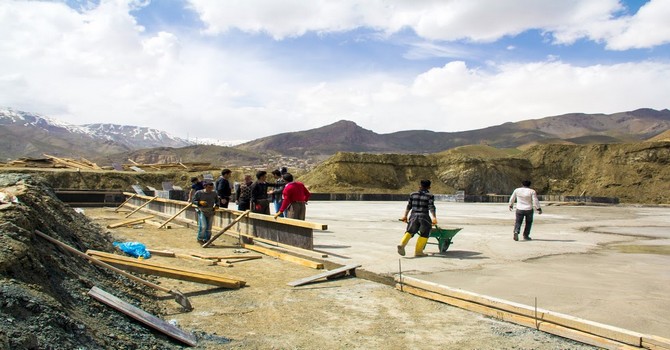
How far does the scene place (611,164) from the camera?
53656 mm

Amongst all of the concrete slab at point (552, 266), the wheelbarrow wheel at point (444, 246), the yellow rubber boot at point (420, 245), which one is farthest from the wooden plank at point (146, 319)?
the wheelbarrow wheel at point (444, 246)

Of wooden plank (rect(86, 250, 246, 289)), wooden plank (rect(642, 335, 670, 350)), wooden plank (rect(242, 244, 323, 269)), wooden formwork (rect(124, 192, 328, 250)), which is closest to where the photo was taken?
wooden plank (rect(642, 335, 670, 350))

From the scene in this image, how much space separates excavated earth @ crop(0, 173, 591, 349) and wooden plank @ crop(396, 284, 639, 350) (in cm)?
9

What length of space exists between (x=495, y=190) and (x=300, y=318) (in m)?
48.5

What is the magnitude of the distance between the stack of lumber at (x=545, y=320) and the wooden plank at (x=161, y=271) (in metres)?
2.62

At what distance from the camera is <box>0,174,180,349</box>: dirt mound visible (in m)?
3.83

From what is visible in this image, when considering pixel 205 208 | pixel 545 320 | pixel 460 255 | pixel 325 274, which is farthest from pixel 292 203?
pixel 545 320

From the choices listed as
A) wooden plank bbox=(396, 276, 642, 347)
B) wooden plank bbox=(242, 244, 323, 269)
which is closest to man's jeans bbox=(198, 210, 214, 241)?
wooden plank bbox=(242, 244, 323, 269)

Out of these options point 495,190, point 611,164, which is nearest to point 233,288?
point 495,190

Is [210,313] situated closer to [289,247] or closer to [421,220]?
[289,247]

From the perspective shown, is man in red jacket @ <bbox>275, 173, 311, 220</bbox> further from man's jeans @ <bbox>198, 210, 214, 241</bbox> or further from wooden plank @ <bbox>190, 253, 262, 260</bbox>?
man's jeans @ <bbox>198, 210, 214, 241</bbox>

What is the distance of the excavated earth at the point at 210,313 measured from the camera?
4.12m

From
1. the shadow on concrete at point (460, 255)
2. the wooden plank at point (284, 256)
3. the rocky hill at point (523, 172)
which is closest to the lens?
the wooden plank at point (284, 256)

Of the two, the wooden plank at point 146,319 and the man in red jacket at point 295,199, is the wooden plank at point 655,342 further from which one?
the man in red jacket at point 295,199
